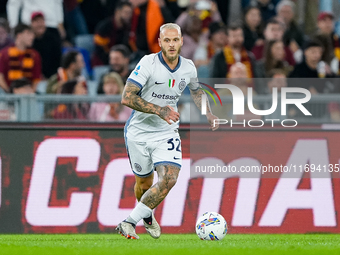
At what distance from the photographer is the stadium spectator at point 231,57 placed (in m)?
11.3

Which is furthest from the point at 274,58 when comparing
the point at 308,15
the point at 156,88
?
the point at 156,88

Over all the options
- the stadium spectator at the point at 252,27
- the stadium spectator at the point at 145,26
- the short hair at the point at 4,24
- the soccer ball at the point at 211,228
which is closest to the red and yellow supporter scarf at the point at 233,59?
the stadium spectator at the point at 252,27

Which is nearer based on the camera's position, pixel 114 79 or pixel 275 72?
pixel 114 79

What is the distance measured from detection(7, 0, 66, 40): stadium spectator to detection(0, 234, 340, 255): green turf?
5183mm

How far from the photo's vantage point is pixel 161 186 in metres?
7.58

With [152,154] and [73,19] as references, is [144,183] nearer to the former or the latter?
[152,154]

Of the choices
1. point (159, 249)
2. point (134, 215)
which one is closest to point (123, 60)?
point (134, 215)

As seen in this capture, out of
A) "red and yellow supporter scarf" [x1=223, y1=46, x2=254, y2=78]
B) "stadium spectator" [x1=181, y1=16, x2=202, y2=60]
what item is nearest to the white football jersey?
"red and yellow supporter scarf" [x1=223, y1=46, x2=254, y2=78]

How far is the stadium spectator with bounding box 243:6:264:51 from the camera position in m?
13.1

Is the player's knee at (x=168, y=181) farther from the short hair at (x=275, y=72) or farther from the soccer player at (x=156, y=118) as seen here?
the short hair at (x=275, y=72)

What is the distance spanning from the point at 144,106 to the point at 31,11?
6.29m

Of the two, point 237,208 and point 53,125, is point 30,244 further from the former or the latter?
point 237,208

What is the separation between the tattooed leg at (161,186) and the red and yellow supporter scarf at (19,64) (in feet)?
15.9

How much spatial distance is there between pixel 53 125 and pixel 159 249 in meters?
3.25
